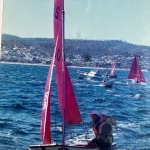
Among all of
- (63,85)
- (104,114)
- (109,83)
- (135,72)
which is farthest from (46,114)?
(135,72)

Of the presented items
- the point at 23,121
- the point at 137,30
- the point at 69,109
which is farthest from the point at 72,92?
the point at 137,30

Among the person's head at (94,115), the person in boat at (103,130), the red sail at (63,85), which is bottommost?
the person in boat at (103,130)

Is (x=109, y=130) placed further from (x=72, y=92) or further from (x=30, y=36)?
(x=30, y=36)

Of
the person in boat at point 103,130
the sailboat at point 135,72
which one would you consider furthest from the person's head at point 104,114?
the sailboat at point 135,72

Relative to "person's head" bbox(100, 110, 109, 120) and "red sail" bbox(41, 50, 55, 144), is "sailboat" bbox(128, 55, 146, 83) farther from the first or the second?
"red sail" bbox(41, 50, 55, 144)

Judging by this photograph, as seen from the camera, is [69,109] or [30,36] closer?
[69,109]

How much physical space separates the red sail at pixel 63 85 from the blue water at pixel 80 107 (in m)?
0.04

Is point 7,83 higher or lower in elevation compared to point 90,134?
higher

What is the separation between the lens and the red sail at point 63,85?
7.70 ft

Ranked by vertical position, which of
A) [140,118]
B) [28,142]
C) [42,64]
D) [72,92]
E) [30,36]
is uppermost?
[30,36]

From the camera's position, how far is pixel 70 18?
241 centimetres

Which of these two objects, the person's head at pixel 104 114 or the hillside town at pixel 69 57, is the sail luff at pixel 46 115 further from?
the person's head at pixel 104 114

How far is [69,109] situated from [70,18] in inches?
25.4

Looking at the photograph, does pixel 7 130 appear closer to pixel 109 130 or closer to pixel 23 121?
pixel 23 121
